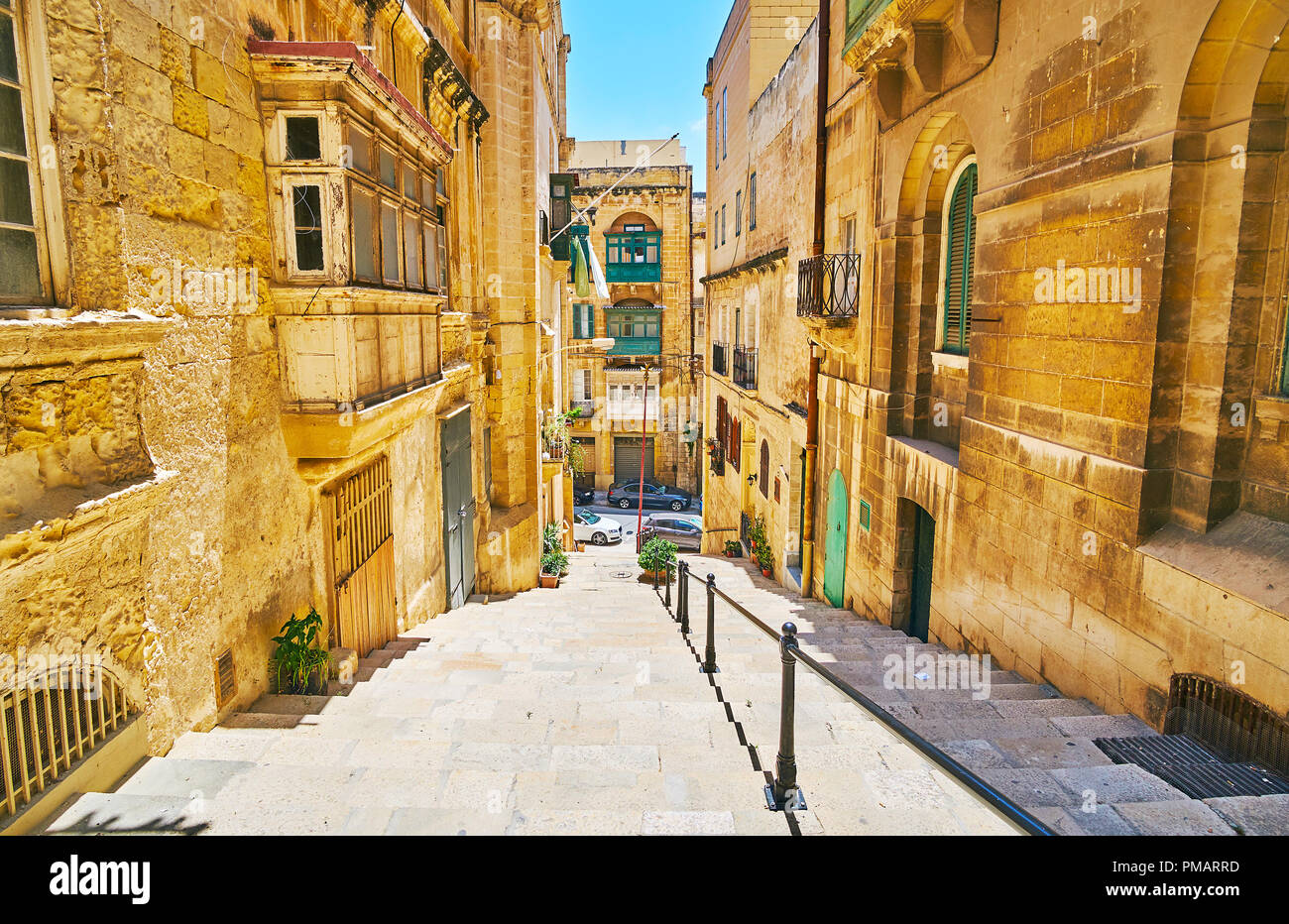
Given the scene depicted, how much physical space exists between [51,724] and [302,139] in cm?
374

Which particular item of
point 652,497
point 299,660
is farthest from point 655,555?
point 652,497

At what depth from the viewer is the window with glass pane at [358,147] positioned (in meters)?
5.11

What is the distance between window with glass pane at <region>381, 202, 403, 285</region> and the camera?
5875 mm

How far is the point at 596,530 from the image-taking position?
2489 cm

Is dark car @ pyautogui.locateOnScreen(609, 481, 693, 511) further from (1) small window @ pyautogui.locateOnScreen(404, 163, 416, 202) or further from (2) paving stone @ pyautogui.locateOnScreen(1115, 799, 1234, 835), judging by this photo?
(2) paving stone @ pyautogui.locateOnScreen(1115, 799, 1234, 835)

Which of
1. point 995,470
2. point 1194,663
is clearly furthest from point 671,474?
point 1194,663

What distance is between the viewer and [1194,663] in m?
4.13

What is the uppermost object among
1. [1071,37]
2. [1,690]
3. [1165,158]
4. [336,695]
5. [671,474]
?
[1071,37]

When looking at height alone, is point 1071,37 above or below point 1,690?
above

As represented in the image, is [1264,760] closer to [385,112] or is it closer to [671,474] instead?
[385,112]

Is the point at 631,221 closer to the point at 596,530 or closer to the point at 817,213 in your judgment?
the point at 596,530

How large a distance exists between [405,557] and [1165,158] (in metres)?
7.47

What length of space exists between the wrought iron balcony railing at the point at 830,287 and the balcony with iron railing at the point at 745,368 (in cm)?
515

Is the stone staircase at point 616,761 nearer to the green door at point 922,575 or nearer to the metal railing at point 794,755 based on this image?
the metal railing at point 794,755
